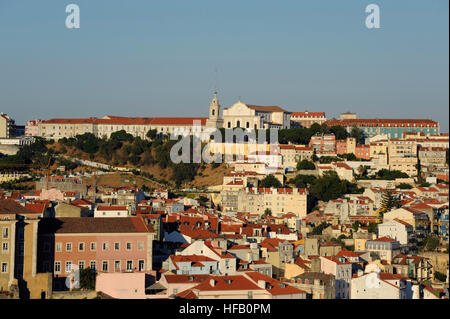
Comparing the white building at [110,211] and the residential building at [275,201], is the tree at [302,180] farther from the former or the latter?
the white building at [110,211]

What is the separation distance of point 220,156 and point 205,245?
38302 millimetres

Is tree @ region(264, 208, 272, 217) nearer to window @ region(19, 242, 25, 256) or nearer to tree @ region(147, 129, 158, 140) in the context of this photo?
window @ region(19, 242, 25, 256)

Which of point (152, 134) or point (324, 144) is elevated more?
point (152, 134)

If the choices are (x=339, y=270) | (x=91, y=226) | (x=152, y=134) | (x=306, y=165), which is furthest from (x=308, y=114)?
(x=91, y=226)

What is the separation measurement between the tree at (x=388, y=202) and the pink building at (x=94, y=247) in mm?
23970

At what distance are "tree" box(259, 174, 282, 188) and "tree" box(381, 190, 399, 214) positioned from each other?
780 centimetres

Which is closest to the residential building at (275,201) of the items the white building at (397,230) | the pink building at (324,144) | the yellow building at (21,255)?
the white building at (397,230)

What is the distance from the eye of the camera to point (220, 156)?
73500 mm

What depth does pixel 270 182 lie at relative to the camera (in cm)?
6150

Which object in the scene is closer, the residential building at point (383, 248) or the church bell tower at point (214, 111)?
the residential building at point (383, 248)

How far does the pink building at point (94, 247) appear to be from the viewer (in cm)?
3145

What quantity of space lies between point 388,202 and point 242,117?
30.1m

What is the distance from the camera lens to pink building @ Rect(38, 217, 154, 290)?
3145cm

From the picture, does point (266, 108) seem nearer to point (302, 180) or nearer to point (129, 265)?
point (302, 180)
